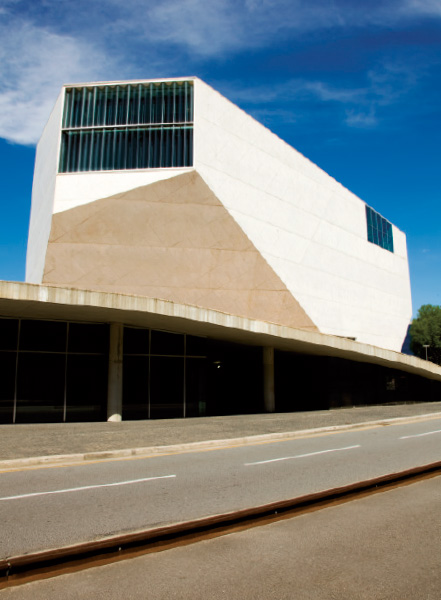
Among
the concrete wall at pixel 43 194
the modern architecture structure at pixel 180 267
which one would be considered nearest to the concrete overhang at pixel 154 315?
the modern architecture structure at pixel 180 267

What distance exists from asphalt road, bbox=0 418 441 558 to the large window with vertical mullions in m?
22.6

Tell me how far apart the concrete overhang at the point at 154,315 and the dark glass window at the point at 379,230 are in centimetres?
2147

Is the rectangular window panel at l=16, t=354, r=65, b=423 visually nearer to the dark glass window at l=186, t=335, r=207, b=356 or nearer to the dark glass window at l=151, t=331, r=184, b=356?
the dark glass window at l=151, t=331, r=184, b=356

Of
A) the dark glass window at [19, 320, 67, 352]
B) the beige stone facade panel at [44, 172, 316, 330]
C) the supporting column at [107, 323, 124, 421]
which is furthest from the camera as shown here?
the beige stone facade panel at [44, 172, 316, 330]

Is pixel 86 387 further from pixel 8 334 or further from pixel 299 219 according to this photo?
pixel 299 219

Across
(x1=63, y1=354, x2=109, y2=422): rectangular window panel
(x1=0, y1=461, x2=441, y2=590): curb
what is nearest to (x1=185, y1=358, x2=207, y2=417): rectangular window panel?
(x1=63, y1=354, x2=109, y2=422): rectangular window panel

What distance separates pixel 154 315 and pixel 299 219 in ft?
68.8

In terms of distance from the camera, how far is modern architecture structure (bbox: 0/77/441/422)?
858 inches

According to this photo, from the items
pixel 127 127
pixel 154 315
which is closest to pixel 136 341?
pixel 154 315

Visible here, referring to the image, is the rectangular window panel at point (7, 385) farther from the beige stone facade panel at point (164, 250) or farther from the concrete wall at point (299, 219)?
the concrete wall at point (299, 219)

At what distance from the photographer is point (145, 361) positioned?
23.4m

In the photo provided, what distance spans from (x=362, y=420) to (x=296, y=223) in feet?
62.9

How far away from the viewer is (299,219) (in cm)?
3775

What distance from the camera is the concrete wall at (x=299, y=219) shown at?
32.9 m
